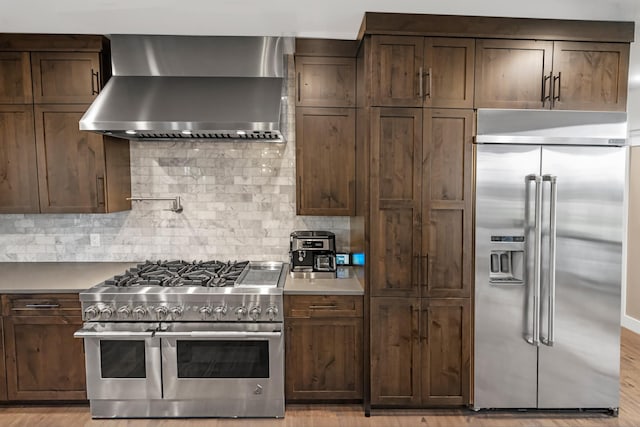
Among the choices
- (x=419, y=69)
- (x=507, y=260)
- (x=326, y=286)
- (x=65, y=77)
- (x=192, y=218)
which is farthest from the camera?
(x=192, y=218)

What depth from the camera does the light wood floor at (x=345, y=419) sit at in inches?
105

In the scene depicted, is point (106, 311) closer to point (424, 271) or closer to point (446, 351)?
point (424, 271)

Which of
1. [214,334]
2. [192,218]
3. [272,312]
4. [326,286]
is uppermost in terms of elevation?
[192,218]

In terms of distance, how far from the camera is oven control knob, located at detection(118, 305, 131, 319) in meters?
2.63

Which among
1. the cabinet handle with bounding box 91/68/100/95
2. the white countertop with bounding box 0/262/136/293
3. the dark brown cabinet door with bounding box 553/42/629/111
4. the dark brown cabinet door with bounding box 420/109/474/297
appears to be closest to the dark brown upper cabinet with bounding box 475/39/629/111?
the dark brown cabinet door with bounding box 553/42/629/111

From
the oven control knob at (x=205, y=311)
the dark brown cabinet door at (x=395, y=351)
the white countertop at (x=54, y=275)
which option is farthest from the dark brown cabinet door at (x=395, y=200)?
the white countertop at (x=54, y=275)

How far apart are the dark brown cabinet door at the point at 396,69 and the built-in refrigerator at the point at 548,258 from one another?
474 mm

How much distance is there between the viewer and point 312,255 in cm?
316

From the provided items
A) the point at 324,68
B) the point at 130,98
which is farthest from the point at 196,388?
the point at 324,68

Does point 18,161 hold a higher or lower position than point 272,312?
higher

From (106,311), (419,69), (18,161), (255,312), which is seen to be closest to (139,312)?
(106,311)

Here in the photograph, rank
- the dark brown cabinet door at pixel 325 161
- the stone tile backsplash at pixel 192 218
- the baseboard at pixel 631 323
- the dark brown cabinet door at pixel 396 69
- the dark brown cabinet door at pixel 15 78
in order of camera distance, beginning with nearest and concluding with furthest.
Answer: the dark brown cabinet door at pixel 396 69 < the dark brown cabinet door at pixel 15 78 < the dark brown cabinet door at pixel 325 161 < the stone tile backsplash at pixel 192 218 < the baseboard at pixel 631 323

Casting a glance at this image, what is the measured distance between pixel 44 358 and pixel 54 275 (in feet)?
1.96

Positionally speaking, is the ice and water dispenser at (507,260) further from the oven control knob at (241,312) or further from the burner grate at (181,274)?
the burner grate at (181,274)
